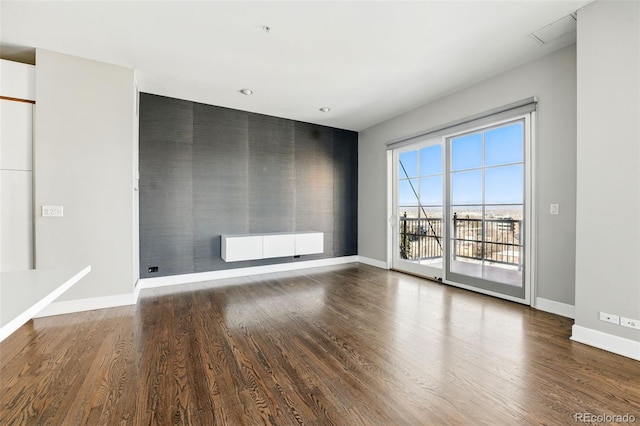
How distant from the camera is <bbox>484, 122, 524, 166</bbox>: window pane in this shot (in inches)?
133

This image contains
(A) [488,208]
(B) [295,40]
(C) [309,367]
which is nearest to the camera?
(C) [309,367]

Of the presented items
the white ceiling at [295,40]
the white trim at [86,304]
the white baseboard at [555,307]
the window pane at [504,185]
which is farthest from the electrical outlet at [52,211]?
the white baseboard at [555,307]

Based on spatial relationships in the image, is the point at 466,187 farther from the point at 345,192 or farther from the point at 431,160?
the point at 345,192

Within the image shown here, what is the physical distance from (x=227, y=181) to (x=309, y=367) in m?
3.46

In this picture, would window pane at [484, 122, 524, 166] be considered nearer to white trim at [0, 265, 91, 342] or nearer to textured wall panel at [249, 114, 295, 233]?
textured wall panel at [249, 114, 295, 233]

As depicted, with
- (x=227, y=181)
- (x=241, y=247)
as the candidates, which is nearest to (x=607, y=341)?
Answer: (x=241, y=247)

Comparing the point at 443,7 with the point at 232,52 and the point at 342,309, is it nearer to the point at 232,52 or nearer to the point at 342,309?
the point at 232,52

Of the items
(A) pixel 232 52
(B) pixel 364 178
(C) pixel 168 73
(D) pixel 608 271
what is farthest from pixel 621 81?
(C) pixel 168 73

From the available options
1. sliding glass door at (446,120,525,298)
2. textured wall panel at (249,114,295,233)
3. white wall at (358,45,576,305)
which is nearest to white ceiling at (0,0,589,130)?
white wall at (358,45,576,305)

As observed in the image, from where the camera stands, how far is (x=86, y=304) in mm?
3107

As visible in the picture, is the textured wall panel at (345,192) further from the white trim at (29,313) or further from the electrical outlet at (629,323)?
the white trim at (29,313)

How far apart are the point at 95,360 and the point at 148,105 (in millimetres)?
3409

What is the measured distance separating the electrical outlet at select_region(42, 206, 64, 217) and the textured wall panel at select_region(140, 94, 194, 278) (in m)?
0.99

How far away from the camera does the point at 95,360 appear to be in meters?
2.09
